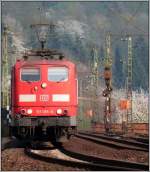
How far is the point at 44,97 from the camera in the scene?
18.5 m

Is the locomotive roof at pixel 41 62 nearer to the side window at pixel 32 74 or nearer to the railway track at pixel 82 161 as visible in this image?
the side window at pixel 32 74

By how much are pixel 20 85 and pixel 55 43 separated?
121691 mm

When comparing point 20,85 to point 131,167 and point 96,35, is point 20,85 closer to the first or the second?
point 131,167

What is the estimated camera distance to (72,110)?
1848 centimetres

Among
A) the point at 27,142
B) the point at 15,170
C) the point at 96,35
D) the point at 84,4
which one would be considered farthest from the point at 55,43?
the point at 15,170

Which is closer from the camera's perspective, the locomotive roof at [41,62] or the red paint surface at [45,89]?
the red paint surface at [45,89]

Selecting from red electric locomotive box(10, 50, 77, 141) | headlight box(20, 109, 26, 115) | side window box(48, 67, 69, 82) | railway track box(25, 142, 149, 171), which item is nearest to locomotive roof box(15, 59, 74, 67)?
red electric locomotive box(10, 50, 77, 141)

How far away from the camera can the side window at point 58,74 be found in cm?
1864

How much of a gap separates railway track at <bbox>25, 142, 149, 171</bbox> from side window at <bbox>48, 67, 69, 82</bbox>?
2245 mm

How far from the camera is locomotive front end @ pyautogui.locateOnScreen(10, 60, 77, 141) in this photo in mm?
18250

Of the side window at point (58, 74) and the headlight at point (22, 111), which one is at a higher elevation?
the side window at point (58, 74)

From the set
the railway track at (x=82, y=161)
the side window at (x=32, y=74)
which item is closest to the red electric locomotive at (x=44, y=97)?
the side window at (x=32, y=74)

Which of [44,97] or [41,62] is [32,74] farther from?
[44,97]

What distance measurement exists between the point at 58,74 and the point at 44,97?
0.91 meters
